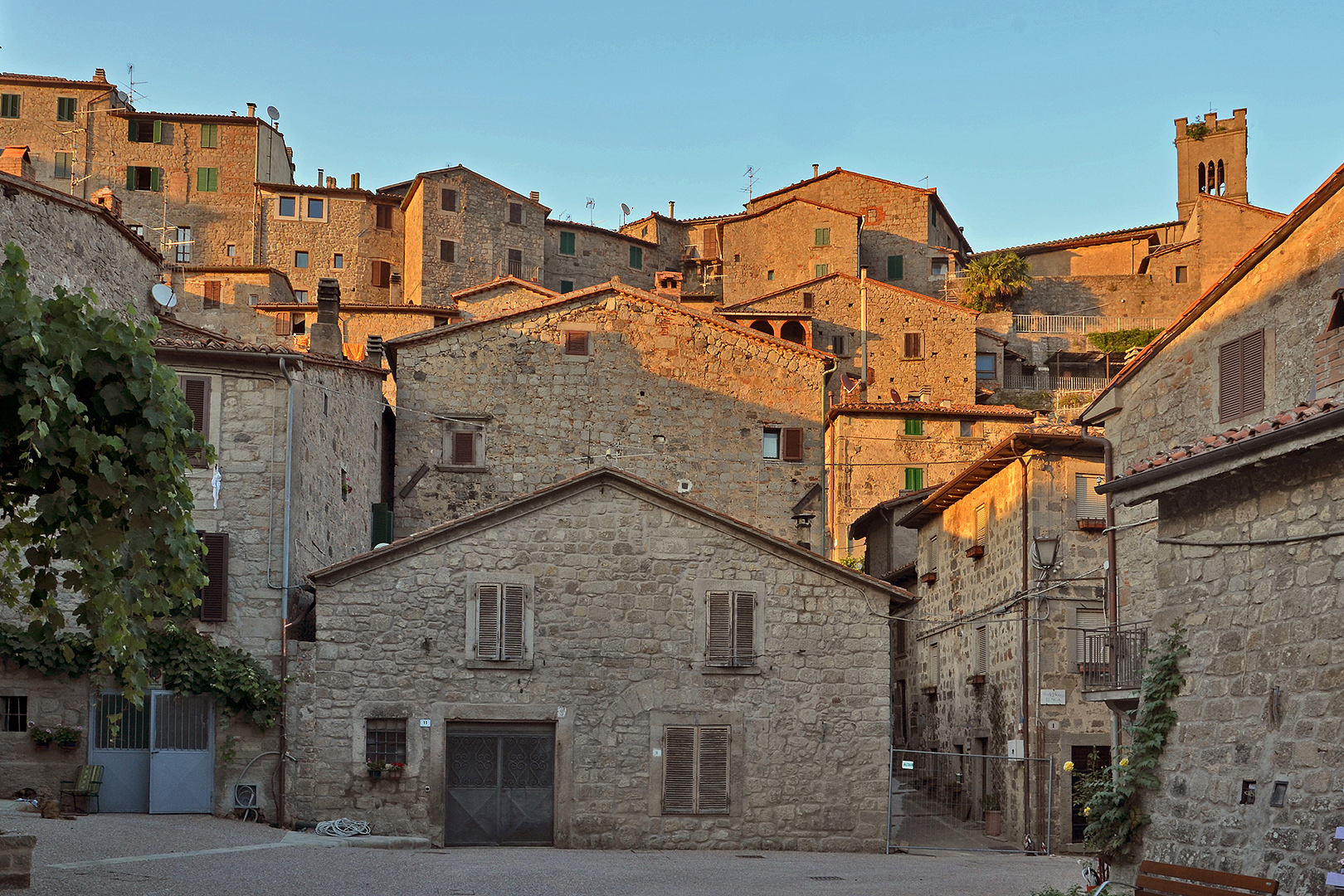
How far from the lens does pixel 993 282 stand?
61.8 m

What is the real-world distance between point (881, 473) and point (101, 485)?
29359 mm

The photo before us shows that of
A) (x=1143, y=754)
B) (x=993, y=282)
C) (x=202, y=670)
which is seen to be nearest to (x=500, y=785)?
(x=202, y=670)

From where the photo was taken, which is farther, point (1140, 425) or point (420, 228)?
point (420, 228)

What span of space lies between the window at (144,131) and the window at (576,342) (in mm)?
31651

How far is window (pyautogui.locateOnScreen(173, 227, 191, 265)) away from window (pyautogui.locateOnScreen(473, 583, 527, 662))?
39.9m

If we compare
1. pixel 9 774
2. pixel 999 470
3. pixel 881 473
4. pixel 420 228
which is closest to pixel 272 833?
pixel 9 774

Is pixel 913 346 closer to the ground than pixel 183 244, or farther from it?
closer to the ground

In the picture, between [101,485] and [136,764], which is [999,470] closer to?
[136,764]

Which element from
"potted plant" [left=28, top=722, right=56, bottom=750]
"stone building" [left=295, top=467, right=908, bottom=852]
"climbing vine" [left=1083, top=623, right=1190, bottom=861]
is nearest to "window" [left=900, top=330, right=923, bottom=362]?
"stone building" [left=295, top=467, right=908, bottom=852]

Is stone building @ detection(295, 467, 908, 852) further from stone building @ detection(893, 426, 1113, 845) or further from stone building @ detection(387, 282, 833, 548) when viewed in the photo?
stone building @ detection(387, 282, 833, 548)

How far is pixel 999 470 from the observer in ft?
92.6

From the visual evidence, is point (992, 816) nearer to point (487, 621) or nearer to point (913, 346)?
point (487, 621)

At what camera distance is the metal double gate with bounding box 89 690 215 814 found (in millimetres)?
22094

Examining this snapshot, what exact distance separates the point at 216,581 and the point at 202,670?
152 centimetres
